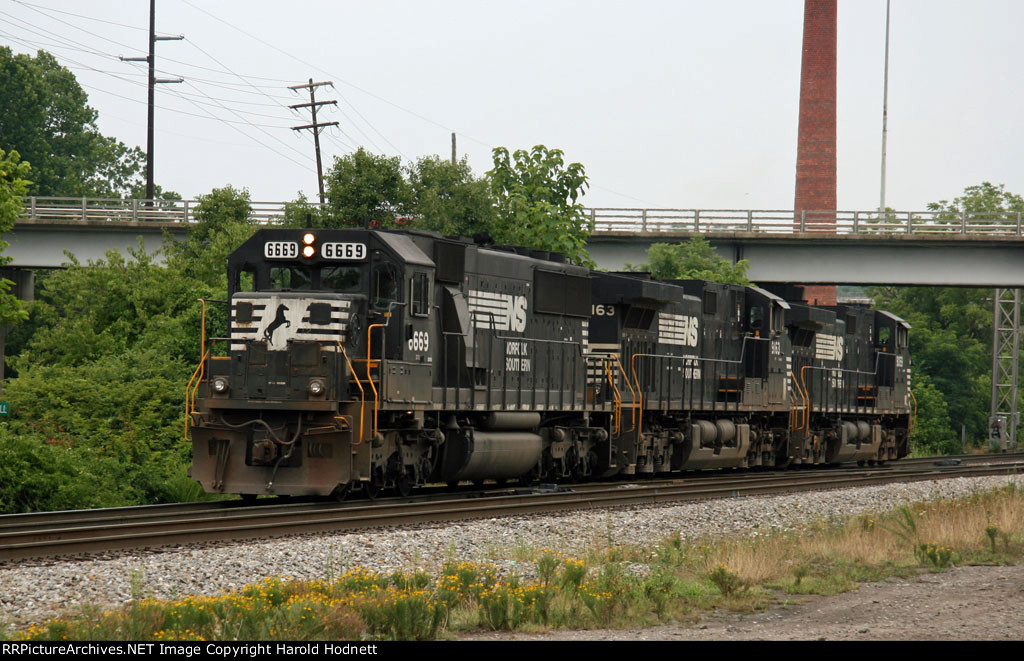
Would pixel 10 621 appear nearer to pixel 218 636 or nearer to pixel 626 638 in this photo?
pixel 218 636

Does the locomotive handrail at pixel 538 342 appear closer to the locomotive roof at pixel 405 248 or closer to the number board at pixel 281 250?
the locomotive roof at pixel 405 248

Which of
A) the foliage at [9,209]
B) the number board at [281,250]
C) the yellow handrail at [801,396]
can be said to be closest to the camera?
the number board at [281,250]

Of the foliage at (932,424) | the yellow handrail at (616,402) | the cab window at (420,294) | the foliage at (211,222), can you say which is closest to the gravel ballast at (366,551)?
the cab window at (420,294)

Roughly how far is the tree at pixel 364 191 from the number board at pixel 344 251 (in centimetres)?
1543

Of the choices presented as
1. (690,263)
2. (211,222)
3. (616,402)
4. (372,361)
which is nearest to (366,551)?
(372,361)

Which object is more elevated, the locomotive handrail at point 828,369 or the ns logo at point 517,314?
the ns logo at point 517,314

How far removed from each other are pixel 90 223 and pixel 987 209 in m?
57.6

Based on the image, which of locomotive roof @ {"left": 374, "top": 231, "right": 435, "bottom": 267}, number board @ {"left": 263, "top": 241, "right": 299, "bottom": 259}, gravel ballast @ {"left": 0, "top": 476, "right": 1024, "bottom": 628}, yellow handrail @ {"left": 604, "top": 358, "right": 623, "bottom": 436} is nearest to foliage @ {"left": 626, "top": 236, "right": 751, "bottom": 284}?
yellow handrail @ {"left": 604, "top": 358, "right": 623, "bottom": 436}

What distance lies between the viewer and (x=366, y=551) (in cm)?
1137

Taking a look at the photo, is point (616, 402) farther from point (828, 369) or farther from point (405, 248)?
point (828, 369)

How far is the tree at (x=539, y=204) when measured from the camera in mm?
29281

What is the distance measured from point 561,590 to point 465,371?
8623mm

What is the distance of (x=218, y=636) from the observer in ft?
25.0

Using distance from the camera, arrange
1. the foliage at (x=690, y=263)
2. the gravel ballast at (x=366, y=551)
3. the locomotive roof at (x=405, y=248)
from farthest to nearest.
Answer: the foliage at (x=690, y=263), the locomotive roof at (x=405, y=248), the gravel ballast at (x=366, y=551)
